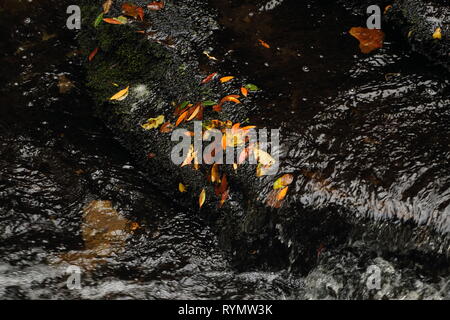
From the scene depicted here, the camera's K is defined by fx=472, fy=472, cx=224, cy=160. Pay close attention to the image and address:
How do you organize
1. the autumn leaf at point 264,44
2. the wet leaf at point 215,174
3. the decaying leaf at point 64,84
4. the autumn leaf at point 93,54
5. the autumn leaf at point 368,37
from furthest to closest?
1. the autumn leaf at point 93,54
2. the decaying leaf at point 64,84
3. the autumn leaf at point 264,44
4. the autumn leaf at point 368,37
5. the wet leaf at point 215,174

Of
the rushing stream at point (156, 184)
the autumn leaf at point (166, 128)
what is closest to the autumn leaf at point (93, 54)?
the rushing stream at point (156, 184)

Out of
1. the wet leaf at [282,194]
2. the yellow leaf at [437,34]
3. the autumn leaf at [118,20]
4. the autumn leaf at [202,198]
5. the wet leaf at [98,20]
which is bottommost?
the autumn leaf at [202,198]

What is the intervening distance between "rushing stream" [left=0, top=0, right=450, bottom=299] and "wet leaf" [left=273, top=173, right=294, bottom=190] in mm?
A: 532

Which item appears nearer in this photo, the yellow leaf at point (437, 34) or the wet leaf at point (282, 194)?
the wet leaf at point (282, 194)

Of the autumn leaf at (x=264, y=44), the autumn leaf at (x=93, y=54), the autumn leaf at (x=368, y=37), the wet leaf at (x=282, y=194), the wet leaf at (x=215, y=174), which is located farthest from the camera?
the autumn leaf at (x=93, y=54)

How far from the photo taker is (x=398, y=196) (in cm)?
346

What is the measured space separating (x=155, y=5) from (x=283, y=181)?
8.96 feet

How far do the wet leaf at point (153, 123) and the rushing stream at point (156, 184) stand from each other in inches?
14.4

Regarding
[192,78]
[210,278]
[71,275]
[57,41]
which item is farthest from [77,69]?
[210,278]

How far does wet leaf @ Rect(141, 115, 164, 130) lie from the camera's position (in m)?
4.46

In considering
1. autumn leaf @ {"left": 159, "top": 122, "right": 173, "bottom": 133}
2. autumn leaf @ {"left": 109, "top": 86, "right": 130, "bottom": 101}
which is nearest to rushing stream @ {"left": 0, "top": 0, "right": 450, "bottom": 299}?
autumn leaf @ {"left": 109, "top": 86, "right": 130, "bottom": 101}

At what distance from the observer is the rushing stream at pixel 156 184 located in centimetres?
358

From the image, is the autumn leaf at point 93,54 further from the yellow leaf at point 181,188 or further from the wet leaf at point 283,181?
the wet leaf at point 283,181

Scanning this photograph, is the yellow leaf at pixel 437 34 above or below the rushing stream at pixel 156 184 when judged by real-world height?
above
